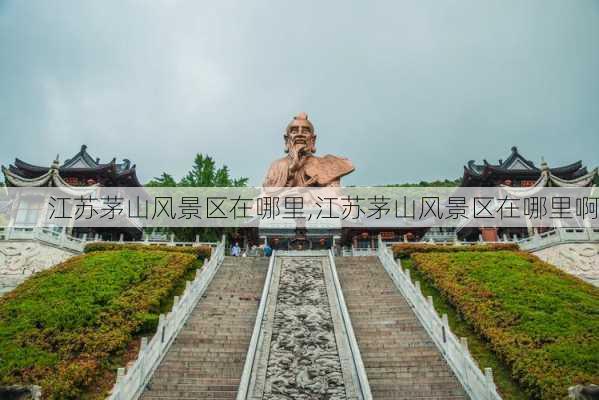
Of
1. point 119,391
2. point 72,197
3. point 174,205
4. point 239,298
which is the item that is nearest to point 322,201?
point 174,205

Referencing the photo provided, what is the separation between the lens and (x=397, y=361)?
1092 centimetres

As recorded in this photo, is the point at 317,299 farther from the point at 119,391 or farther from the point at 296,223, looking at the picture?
the point at 296,223

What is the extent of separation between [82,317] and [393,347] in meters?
8.00

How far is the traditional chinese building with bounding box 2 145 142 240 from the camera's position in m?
27.4

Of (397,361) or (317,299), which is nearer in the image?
(397,361)

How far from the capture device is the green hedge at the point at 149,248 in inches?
766

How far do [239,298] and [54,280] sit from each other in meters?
6.02

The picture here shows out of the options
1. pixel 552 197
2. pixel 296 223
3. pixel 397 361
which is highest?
pixel 552 197

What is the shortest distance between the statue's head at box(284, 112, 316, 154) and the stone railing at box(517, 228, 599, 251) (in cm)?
1347

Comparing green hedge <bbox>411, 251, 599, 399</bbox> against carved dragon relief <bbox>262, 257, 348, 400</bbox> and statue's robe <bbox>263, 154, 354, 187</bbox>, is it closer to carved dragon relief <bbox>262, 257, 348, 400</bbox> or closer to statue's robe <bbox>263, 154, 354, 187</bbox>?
carved dragon relief <bbox>262, 257, 348, 400</bbox>

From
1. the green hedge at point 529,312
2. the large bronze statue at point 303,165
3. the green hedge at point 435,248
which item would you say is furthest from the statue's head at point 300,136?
the green hedge at point 529,312

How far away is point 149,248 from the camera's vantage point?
65.0 feet

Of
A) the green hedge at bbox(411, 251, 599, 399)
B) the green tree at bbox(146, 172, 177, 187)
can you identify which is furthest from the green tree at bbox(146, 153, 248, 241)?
the green hedge at bbox(411, 251, 599, 399)

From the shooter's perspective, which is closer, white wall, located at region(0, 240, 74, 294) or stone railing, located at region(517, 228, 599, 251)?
white wall, located at region(0, 240, 74, 294)
